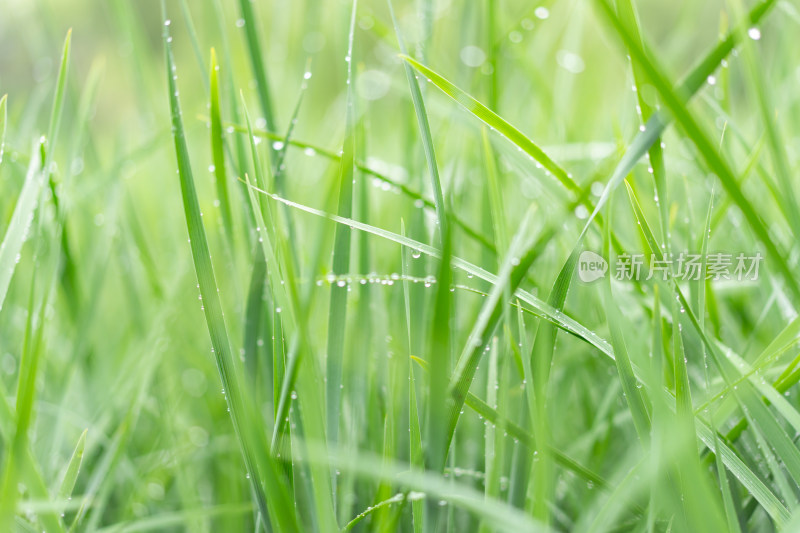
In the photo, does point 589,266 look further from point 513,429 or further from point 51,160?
point 51,160

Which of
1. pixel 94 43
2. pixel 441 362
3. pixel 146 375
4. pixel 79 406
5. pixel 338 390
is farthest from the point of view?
pixel 94 43

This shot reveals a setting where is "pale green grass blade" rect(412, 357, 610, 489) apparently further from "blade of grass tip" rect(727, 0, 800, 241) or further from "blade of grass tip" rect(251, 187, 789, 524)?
"blade of grass tip" rect(727, 0, 800, 241)

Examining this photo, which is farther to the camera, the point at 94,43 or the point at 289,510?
the point at 94,43

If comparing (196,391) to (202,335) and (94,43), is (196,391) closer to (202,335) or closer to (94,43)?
(202,335)

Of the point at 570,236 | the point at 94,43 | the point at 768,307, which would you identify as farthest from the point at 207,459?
the point at 94,43

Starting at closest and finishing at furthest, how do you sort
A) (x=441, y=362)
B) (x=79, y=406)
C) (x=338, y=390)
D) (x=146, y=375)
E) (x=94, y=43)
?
(x=441, y=362) → (x=338, y=390) → (x=146, y=375) → (x=79, y=406) → (x=94, y=43)

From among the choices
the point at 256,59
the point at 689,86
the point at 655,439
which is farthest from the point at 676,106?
the point at 256,59

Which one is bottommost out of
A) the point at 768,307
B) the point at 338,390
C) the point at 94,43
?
the point at 338,390

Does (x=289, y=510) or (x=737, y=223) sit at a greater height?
(x=737, y=223)
